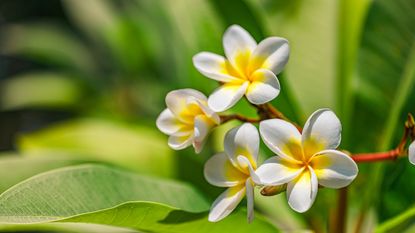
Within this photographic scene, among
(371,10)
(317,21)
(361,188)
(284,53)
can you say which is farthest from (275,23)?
(284,53)

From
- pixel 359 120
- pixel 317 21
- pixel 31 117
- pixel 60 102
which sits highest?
pixel 317 21

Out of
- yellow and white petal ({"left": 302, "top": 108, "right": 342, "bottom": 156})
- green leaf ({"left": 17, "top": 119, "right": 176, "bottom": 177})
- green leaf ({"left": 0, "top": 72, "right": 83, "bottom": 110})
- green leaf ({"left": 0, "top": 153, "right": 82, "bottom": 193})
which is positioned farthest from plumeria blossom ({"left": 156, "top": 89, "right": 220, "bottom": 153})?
green leaf ({"left": 0, "top": 72, "right": 83, "bottom": 110})

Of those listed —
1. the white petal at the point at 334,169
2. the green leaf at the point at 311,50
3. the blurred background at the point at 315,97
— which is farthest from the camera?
the green leaf at the point at 311,50

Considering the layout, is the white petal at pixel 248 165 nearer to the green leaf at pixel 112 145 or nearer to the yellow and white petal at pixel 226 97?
the yellow and white petal at pixel 226 97

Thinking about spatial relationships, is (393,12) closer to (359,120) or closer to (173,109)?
(359,120)

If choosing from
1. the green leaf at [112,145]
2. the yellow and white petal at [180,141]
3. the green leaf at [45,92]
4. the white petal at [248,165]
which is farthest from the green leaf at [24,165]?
the green leaf at [45,92]

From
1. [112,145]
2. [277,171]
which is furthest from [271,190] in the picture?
[112,145]
